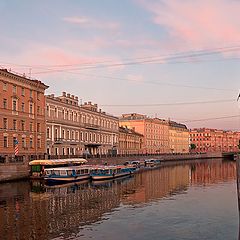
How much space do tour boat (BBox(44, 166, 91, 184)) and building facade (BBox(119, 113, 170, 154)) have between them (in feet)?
286

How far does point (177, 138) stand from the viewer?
18912 cm

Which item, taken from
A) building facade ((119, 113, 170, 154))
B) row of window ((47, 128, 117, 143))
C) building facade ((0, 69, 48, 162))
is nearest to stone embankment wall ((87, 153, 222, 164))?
row of window ((47, 128, 117, 143))

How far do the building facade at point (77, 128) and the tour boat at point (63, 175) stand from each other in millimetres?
17099

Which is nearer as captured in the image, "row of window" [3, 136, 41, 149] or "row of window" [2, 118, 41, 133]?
"row of window" [3, 136, 41, 149]

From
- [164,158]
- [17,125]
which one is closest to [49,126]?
[17,125]

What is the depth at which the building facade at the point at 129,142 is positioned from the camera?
126 meters

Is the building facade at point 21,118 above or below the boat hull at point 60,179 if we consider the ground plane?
above

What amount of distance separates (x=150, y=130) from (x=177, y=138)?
35054 mm

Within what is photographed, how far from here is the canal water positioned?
86.6 ft

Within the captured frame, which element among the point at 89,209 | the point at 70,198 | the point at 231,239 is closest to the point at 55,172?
the point at 70,198

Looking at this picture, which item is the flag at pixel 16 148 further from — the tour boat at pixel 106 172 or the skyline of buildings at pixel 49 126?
the tour boat at pixel 106 172

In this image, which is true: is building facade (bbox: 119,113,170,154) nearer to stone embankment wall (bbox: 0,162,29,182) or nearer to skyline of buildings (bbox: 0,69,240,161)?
skyline of buildings (bbox: 0,69,240,161)

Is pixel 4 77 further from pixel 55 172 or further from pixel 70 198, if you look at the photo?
pixel 70 198

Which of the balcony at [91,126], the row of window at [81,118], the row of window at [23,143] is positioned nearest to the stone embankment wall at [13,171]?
the row of window at [23,143]
